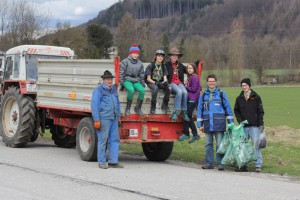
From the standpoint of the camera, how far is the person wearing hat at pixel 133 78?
11023 millimetres

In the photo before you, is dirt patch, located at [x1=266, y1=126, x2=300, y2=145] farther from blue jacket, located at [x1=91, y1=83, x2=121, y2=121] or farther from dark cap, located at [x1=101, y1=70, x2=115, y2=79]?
dark cap, located at [x1=101, y1=70, x2=115, y2=79]

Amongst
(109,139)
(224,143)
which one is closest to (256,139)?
(224,143)

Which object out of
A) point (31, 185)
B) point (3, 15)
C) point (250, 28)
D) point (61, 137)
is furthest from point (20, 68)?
point (250, 28)

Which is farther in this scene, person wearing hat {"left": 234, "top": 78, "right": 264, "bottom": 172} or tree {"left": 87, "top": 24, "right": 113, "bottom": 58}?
tree {"left": 87, "top": 24, "right": 113, "bottom": 58}

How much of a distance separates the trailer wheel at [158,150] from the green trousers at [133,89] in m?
1.79

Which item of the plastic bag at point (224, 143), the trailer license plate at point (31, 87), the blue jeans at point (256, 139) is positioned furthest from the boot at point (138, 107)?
the trailer license plate at point (31, 87)

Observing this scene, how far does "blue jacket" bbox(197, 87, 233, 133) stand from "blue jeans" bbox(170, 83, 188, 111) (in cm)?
47

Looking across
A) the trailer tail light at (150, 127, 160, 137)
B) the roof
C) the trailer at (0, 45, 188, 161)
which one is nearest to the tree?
the roof

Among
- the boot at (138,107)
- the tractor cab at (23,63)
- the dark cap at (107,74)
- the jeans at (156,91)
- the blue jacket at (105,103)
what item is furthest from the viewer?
the tractor cab at (23,63)

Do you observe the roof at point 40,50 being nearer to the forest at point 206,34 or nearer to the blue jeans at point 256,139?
the blue jeans at point 256,139

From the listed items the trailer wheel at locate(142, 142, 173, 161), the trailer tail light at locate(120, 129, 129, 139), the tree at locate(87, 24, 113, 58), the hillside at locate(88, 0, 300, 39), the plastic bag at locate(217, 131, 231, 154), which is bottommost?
the trailer wheel at locate(142, 142, 173, 161)

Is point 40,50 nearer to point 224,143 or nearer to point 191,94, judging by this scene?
point 191,94

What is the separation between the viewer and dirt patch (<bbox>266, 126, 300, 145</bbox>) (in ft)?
56.9

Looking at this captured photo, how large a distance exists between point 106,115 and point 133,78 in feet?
3.19
